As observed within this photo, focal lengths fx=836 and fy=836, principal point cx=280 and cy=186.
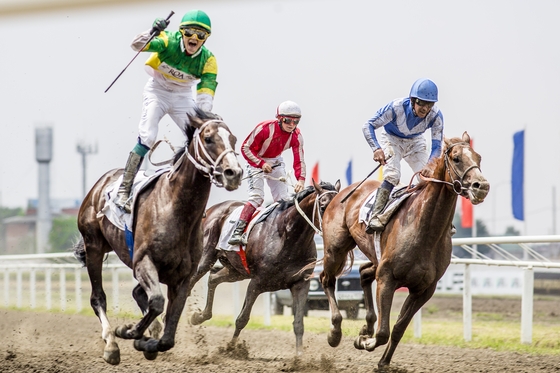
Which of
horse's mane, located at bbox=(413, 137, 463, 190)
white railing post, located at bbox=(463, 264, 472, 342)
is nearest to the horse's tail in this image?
horse's mane, located at bbox=(413, 137, 463, 190)

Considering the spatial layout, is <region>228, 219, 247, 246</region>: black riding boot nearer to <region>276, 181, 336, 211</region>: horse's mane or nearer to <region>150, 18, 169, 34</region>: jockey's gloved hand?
<region>276, 181, 336, 211</region>: horse's mane

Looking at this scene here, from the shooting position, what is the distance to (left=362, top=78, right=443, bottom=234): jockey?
7.13 metres

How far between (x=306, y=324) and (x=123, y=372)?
554 centimetres

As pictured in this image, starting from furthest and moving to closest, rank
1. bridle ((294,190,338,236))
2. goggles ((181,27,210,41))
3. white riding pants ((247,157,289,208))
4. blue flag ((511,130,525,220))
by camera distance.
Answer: blue flag ((511,130,525,220))
white riding pants ((247,157,289,208))
bridle ((294,190,338,236))
goggles ((181,27,210,41))

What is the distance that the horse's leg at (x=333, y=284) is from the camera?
25.7 feet

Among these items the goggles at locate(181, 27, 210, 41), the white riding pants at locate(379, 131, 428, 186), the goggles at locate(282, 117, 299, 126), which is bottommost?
the white riding pants at locate(379, 131, 428, 186)

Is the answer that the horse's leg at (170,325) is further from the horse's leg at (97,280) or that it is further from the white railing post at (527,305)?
the white railing post at (527,305)

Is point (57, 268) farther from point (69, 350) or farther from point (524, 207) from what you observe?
point (524, 207)

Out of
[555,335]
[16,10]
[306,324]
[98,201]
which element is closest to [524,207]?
[306,324]

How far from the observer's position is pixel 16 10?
220 cm

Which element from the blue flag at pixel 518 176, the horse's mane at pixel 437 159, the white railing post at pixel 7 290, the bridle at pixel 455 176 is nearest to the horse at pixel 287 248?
the horse's mane at pixel 437 159

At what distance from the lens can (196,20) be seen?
6.43 m

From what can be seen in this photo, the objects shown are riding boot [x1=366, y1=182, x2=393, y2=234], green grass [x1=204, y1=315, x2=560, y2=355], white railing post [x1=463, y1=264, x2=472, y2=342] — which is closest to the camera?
riding boot [x1=366, y1=182, x2=393, y2=234]

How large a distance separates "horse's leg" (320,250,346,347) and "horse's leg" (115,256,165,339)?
2317 mm
